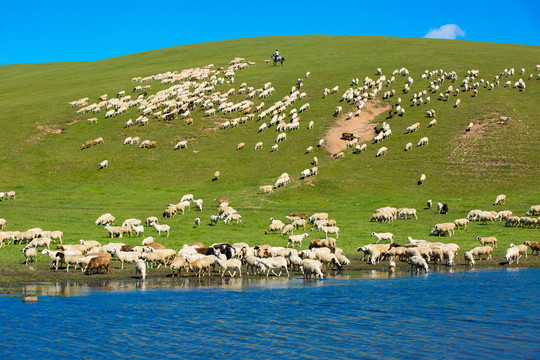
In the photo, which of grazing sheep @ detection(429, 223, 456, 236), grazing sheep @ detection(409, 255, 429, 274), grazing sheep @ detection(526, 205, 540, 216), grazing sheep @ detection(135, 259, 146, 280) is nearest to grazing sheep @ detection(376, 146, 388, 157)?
grazing sheep @ detection(526, 205, 540, 216)

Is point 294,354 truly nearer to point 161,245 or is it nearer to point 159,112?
point 161,245

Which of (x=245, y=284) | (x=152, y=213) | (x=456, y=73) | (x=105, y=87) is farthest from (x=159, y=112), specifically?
(x=245, y=284)

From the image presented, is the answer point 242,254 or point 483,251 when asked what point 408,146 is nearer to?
point 483,251

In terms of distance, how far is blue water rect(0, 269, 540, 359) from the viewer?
558 inches

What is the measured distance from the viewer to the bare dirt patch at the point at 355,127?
220 ft

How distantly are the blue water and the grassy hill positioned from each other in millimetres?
9367

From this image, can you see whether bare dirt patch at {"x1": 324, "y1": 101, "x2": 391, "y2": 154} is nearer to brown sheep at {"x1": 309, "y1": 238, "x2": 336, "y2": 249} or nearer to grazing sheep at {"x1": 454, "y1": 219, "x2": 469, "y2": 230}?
grazing sheep at {"x1": 454, "y1": 219, "x2": 469, "y2": 230}

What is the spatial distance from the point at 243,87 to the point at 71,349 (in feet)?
259

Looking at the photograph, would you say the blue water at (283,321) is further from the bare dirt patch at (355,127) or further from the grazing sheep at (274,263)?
the bare dirt patch at (355,127)

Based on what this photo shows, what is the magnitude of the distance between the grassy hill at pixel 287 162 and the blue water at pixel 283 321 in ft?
30.7

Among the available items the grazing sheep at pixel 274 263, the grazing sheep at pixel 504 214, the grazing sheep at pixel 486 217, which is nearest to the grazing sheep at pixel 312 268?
the grazing sheep at pixel 274 263

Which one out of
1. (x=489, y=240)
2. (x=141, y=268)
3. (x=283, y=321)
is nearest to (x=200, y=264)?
(x=141, y=268)

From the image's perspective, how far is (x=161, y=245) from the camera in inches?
1224

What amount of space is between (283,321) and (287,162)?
155 ft
